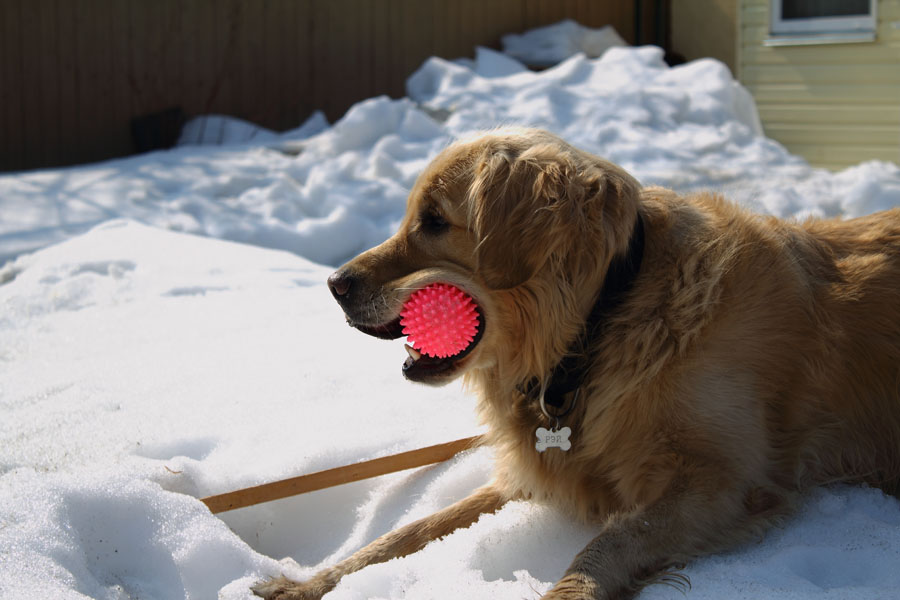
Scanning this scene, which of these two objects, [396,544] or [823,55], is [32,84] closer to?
[396,544]

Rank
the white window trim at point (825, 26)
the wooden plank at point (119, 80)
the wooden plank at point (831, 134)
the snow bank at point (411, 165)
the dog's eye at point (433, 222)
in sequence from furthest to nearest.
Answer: the wooden plank at point (831, 134) → the white window trim at point (825, 26) → the wooden plank at point (119, 80) → the snow bank at point (411, 165) → the dog's eye at point (433, 222)

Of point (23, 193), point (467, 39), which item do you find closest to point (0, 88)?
point (23, 193)

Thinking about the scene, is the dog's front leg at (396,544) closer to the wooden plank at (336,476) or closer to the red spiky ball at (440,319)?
the wooden plank at (336,476)

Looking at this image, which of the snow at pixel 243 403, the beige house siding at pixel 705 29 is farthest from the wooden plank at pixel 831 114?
the snow at pixel 243 403

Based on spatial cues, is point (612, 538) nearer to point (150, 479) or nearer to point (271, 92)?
point (150, 479)

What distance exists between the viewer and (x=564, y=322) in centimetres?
274

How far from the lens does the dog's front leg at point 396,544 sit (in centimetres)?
267

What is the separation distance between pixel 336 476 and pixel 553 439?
0.83 meters

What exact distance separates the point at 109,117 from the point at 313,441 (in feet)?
27.4

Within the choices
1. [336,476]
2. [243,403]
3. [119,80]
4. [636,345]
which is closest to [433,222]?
[636,345]

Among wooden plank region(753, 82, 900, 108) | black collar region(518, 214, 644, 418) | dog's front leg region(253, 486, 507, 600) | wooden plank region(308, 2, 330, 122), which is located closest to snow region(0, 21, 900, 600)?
dog's front leg region(253, 486, 507, 600)

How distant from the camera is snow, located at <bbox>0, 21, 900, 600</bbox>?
8.28 ft

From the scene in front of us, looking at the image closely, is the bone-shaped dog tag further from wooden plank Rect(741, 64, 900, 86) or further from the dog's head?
wooden plank Rect(741, 64, 900, 86)

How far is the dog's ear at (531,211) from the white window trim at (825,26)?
9368mm
